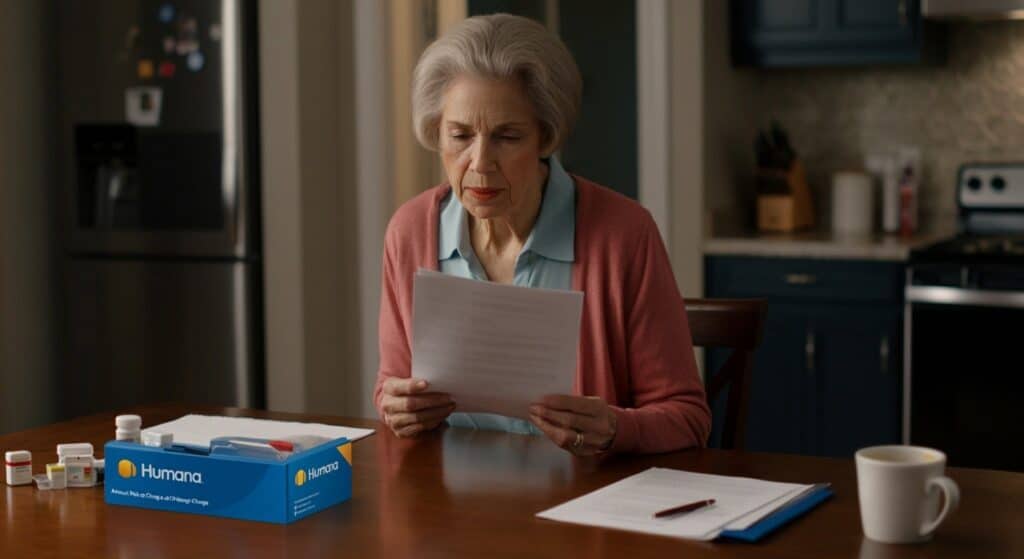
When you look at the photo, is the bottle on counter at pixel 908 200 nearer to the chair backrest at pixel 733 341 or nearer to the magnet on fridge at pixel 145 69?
the chair backrest at pixel 733 341

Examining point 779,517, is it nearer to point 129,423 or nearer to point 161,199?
point 129,423

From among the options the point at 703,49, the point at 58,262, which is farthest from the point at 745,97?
the point at 58,262

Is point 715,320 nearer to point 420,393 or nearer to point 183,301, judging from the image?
point 420,393

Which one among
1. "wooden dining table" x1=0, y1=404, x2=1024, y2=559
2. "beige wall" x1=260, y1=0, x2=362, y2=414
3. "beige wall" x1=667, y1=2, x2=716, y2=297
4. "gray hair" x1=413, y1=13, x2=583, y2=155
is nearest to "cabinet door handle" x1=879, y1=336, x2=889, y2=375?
"beige wall" x1=667, y1=2, x2=716, y2=297

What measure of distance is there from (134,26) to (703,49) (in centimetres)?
166

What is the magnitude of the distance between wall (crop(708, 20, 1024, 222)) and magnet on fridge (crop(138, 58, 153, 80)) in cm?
162

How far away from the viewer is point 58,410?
4.44 meters

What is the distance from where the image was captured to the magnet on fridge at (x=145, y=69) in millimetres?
Answer: 4109

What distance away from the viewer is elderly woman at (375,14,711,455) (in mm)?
2061

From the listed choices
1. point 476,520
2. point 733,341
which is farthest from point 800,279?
point 476,520

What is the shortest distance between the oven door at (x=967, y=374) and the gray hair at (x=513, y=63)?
1.85 m

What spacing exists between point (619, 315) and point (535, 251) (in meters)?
0.17

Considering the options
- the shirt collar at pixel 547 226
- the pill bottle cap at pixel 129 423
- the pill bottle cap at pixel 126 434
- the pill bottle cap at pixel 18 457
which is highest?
the shirt collar at pixel 547 226

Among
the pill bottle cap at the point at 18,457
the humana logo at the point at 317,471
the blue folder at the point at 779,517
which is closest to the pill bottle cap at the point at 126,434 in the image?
the pill bottle cap at the point at 18,457
